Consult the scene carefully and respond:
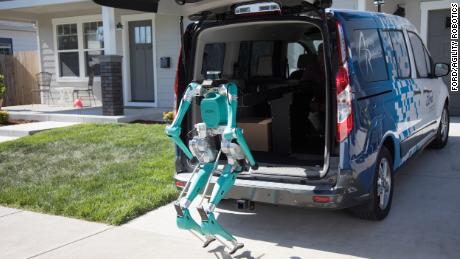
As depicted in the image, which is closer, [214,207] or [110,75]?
[214,207]

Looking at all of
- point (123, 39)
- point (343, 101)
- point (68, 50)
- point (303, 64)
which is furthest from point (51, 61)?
point (343, 101)

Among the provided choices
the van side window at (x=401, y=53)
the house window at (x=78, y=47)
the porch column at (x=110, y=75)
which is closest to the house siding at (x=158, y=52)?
the house window at (x=78, y=47)

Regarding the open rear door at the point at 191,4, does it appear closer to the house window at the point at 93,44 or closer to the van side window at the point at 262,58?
the van side window at the point at 262,58

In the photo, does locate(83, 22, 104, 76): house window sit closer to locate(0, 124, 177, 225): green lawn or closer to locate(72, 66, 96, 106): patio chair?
locate(72, 66, 96, 106): patio chair

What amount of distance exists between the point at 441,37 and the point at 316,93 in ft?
19.6

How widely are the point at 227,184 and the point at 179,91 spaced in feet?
4.33

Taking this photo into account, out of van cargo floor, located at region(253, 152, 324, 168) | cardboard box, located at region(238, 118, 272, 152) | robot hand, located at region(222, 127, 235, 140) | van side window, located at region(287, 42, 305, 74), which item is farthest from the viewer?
van side window, located at region(287, 42, 305, 74)

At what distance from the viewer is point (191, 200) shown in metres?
3.73

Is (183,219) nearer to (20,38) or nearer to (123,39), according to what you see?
(123,39)

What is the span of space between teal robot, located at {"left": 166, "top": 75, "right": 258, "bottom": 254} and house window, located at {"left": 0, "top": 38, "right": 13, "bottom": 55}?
21.4 meters

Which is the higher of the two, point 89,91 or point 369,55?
point 369,55

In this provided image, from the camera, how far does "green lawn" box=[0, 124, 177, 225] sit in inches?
208

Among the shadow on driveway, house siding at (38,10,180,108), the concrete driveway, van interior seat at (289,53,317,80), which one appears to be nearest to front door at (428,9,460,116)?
the shadow on driveway

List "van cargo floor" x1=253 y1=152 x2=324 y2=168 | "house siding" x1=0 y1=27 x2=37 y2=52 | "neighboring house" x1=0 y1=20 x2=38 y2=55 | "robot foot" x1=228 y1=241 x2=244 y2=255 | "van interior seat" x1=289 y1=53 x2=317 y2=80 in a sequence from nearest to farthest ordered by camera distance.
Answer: "robot foot" x1=228 y1=241 x2=244 y2=255, "van cargo floor" x1=253 y1=152 x2=324 y2=168, "van interior seat" x1=289 y1=53 x2=317 y2=80, "neighboring house" x1=0 y1=20 x2=38 y2=55, "house siding" x1=0 y1=27 x2=37 y2=52
